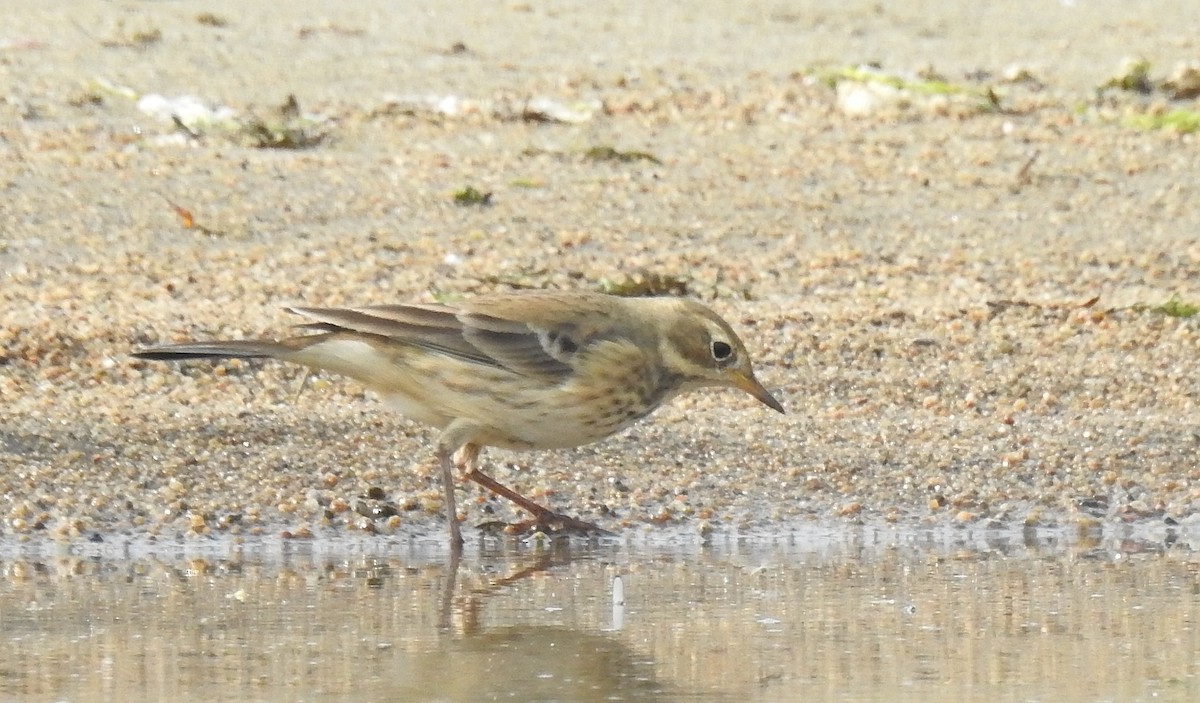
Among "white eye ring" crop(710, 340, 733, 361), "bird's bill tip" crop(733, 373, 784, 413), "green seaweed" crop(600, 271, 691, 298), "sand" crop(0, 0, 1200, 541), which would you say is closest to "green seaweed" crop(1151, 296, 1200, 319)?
"sand" crop(0, 0, 1200, 541)

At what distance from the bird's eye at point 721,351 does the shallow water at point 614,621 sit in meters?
0.75

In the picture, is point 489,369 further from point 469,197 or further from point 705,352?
point 469,197

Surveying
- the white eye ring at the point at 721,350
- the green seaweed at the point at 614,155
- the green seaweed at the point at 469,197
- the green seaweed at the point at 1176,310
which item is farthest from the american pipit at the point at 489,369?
the green seaweed at the point at 614,155

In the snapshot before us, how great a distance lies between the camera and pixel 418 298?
10.4 m

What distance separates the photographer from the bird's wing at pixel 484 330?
7664 mm

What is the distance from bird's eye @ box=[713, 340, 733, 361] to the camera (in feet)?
26.3

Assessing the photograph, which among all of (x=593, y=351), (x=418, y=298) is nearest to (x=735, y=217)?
(x=418, y=298)

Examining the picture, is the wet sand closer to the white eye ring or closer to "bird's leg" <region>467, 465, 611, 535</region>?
"bird's leg" <region>467, 465, 611, 535</region>

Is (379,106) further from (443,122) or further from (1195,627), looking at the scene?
(1195,627)

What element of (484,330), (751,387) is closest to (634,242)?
(751,387)

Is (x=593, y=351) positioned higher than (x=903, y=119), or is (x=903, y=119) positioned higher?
(x=903, y=119)

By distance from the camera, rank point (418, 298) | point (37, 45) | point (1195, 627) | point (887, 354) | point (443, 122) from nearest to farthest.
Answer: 1. point (1195, 627)
2. point (887, 354)
3. point (418, 298)
4. point (443, 122)
5. point (37, 45)

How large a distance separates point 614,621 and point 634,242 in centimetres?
535

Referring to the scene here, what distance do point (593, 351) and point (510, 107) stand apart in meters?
6.38
